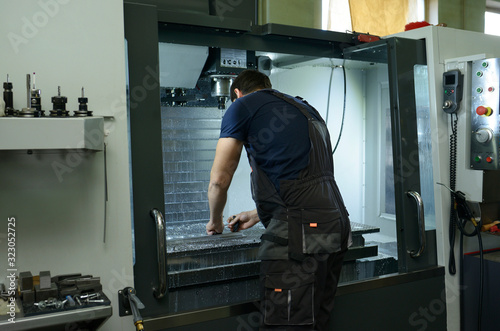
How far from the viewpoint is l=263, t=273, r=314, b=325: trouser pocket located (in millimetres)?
1789

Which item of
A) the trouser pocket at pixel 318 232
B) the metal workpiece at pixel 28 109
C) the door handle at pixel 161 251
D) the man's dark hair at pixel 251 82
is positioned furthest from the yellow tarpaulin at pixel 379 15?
the metal workpiece at pixel 28 109

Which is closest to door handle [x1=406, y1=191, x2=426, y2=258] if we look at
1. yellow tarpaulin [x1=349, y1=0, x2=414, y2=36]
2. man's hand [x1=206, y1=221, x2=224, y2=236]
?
man's hand [x1=206, y1=221, x2=224, y2=236]

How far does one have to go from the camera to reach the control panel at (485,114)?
2301mm

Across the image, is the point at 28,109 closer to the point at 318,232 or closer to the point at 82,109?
the point at 82,109

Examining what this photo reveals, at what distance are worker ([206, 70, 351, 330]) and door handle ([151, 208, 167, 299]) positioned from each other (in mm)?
303

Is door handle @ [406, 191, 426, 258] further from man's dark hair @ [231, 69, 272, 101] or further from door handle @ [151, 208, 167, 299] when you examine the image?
door handle @ [151, 208, 167, 299]

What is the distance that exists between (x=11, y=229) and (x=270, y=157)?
92 centimetres

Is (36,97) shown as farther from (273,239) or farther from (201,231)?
(201,231)

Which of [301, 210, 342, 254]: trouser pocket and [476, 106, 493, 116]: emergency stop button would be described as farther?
[476, 106, 493, 116]: emergency stop button

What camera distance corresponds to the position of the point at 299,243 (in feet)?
5.94

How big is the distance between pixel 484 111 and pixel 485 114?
0.05 feet

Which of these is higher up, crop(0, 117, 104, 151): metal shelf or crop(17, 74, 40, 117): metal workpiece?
crop(17, 74, 40, 117): metal workpiece

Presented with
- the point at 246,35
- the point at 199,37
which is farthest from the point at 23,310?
the point at 246,35

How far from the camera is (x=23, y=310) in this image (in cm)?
135
